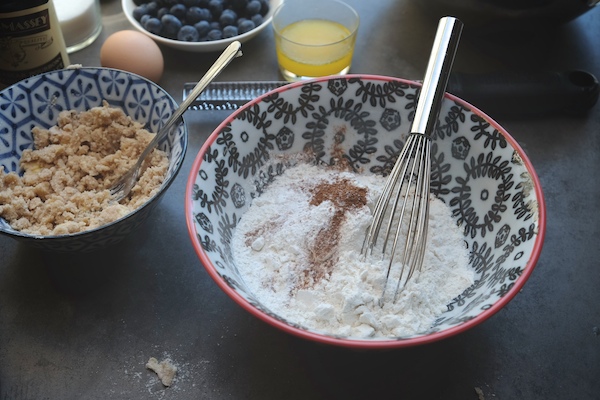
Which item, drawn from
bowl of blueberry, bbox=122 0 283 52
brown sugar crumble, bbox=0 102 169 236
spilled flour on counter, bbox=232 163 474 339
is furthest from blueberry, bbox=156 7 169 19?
spilled flour on counter, bbox=232 163 474 339

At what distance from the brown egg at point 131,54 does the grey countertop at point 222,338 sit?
0.79 feet

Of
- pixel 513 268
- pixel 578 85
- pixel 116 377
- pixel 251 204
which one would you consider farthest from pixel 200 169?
pixel 578 85

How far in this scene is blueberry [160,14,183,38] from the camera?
1.04m

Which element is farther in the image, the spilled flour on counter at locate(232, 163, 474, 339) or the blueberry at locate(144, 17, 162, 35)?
the blueberry at locate(144, 17, 162, 35)

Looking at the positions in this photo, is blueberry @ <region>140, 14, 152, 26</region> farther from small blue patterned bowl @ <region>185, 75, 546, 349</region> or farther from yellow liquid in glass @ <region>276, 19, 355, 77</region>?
small blue patterned bowl @ <region>185, 75, 546, 349</region>

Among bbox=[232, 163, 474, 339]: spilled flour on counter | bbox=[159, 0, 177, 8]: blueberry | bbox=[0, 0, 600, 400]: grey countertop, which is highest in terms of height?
bbox=[159, 0, 177, 8]: blueberry

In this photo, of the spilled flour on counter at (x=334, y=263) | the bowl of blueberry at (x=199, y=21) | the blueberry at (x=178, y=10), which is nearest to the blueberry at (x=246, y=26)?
the bowl of blueberry at (x=199, y=21)

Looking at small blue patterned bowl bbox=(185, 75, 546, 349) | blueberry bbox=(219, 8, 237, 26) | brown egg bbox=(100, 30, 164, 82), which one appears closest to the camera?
small blue patterned bowl bbox=(185, 75, 546, 349)

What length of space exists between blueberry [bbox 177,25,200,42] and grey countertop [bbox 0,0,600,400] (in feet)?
1.04

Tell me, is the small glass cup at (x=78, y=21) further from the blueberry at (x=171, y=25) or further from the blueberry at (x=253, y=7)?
the blueberry at (x=253, y=7)

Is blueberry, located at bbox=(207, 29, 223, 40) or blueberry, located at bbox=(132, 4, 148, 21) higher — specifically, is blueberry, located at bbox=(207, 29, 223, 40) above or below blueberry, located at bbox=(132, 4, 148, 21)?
below

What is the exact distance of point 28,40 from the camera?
85 cm

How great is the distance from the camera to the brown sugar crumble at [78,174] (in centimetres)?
71

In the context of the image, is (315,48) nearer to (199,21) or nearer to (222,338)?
(199,21)
